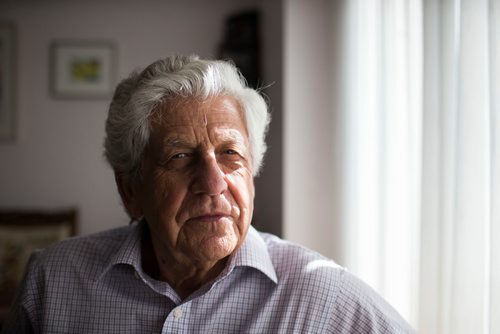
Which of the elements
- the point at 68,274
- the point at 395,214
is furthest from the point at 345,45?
the point at 68,274

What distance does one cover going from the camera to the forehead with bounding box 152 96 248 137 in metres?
1.21

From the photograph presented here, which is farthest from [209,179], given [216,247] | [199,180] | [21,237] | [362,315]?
[21,237]

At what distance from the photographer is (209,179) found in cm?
117

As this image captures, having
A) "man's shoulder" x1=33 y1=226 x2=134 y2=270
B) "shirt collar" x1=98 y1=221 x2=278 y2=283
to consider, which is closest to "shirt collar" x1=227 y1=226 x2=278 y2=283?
"shirt collar" x1=98 y1=221 x2=278 y2=283

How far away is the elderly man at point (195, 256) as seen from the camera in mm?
1178

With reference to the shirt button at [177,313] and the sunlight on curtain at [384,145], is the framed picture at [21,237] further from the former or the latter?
the shirt button at [177,313]

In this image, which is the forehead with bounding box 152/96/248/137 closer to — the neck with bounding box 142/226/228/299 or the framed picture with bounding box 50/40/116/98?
the neck with bounding box 142/226/228/299

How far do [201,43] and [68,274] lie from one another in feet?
8.27

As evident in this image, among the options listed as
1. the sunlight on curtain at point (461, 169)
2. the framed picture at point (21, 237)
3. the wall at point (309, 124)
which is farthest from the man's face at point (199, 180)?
the framed picture at point (21, 237)

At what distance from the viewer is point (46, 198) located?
3.61 m

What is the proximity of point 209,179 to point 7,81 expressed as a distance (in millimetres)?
2920

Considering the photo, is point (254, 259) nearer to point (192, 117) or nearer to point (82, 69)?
point (192, 117)

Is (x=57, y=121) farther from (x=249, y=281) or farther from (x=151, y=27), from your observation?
(x=249, y=281)

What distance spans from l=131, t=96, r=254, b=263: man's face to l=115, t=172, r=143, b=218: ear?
96mm
